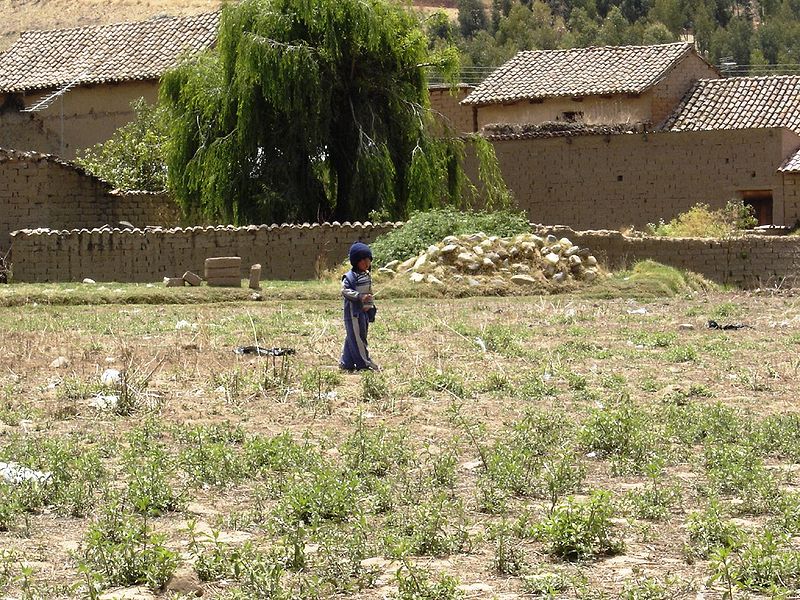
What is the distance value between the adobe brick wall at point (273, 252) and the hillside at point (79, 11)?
5751 centimetres

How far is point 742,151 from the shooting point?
3278cm

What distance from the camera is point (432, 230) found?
24109mm

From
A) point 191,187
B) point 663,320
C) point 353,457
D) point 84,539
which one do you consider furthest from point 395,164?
point 84,539

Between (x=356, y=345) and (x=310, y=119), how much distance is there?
1621cm

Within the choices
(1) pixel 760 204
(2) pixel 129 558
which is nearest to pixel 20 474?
(2) pixel 129 558

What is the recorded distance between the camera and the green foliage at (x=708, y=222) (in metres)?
29.4

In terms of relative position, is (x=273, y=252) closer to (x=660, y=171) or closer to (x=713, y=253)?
(x=713, y=253)

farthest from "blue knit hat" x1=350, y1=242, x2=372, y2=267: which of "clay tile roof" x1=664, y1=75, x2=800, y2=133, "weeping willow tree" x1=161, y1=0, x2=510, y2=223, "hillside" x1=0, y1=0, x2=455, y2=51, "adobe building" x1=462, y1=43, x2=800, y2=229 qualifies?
"hillside" x1=0, y1=0, x2=455, y2=51

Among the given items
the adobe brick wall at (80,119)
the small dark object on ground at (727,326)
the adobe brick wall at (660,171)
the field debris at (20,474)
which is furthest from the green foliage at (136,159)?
the field debris at (20,474)

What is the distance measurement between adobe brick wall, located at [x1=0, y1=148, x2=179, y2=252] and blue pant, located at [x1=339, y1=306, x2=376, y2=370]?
1680 cm

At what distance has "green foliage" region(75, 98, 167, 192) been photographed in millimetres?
33719

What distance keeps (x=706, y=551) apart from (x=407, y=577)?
1374 millimetres

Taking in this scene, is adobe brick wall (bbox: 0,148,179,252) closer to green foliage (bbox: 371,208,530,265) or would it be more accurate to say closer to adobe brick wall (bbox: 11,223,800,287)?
adobe brick wall (bbox: 11,223,800,287)

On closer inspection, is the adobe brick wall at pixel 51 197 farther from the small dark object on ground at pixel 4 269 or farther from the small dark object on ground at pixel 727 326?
the small dark object on ground at pixel 727 326
